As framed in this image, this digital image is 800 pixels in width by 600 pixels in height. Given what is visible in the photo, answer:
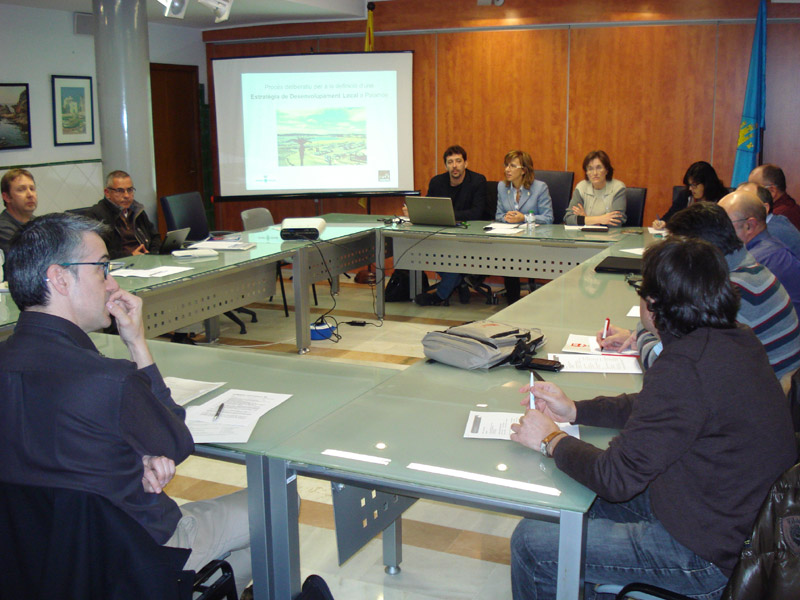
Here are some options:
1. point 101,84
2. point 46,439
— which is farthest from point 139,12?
point 46,439

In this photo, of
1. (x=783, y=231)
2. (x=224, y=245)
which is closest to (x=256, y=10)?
(x=224, y=245)

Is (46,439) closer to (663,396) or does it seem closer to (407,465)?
(407,465)

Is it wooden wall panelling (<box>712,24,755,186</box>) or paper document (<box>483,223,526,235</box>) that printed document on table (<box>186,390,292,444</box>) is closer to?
paper document (<box>483,223,526,235</box>)

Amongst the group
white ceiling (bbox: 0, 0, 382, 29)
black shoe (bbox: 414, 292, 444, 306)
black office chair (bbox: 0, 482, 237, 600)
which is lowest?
black shoe (bbox: 414, 292, 444, 306)

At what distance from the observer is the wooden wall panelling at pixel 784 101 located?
245 inches

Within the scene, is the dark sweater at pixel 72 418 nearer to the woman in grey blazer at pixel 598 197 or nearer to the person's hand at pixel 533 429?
the person's hand at pixel 533 429

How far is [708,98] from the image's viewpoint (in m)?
6.53

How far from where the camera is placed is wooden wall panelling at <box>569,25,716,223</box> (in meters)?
6.52

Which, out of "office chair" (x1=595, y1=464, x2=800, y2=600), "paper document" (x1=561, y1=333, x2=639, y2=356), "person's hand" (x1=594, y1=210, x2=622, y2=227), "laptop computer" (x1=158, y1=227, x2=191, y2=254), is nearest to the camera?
"office chair" (x1=595, y1=464, x2=800, y2=600)

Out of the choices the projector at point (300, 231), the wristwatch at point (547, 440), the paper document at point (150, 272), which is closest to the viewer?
the wristwatch at point (547, 440)

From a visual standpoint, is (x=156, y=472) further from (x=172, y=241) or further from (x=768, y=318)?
(x=172, y=241)

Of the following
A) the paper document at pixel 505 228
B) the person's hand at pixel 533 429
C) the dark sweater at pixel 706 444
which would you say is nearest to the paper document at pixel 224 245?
the paper document at pixel 505 228

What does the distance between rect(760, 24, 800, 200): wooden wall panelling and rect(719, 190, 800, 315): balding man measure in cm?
367

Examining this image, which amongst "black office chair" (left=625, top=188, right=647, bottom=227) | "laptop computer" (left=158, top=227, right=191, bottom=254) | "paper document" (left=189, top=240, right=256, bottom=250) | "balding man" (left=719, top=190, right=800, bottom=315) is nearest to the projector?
"paper document" (left=189, top=240, right=256, bottom=250)
